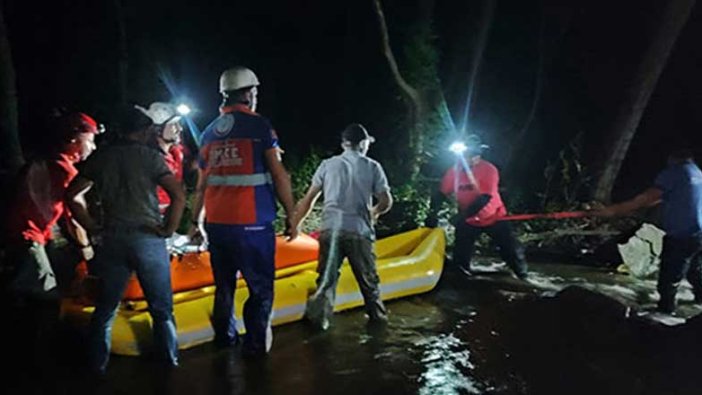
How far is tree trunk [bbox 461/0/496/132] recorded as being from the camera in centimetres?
1538

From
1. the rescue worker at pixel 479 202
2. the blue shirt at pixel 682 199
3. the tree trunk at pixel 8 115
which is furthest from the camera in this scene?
the tree trunk at pixel 8 115

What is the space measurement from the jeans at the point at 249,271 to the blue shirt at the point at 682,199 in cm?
404

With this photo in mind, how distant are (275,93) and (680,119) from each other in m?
9.56

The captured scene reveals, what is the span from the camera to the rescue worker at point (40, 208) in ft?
20.8

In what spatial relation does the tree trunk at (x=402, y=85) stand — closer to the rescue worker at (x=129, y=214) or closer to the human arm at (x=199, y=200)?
the human arm at (x=199, y=200)

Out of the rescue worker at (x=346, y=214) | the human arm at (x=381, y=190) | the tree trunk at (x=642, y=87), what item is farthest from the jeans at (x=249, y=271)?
the tree trunk at (x=642, y=87)

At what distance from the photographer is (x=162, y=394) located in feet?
15.7

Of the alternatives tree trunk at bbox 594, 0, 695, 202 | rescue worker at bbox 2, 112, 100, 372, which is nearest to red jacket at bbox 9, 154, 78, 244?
rescue worker at bbox 2, 112, 100, 372

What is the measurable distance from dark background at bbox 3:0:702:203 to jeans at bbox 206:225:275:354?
862 centimetres

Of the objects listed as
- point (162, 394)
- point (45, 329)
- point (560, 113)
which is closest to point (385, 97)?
point (560, 113)

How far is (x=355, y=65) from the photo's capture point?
14.8 metres

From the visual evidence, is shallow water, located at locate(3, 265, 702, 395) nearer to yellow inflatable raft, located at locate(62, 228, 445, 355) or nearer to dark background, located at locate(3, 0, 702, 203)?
yellow inflatable raft, located at locate(62, 228, 445, 355)

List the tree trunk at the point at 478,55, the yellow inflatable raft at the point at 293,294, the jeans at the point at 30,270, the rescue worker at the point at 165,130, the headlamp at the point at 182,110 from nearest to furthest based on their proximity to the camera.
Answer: the yellow inflatable raft at the point at 293,294, the rescue worker at the point at 165,130, the jeans at the point at 30,270, the headlamp at the point at 182,110, the tree trunk at the point at 478,55

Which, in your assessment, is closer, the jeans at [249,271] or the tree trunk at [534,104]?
the jeans at [249,271]
